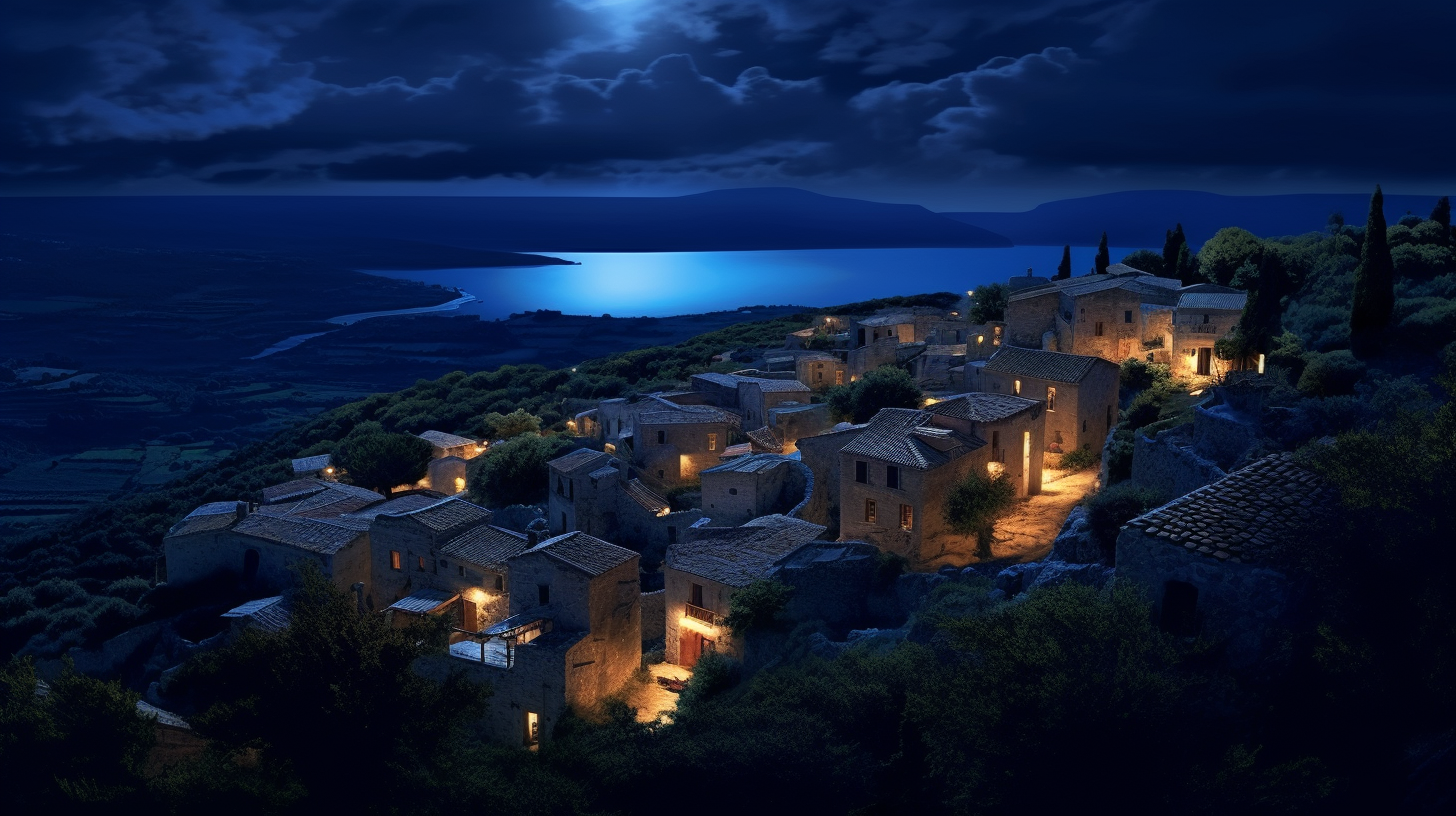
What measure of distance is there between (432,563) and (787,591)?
12.2 meters

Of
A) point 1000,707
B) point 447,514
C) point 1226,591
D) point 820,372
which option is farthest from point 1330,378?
point 820,372

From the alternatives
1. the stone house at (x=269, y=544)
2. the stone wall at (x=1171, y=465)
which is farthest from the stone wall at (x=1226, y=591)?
the stone house at (x=269, y=544)

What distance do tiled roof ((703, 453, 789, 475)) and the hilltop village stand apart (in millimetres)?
113

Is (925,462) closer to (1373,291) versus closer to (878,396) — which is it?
(878,396)

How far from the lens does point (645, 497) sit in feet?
107

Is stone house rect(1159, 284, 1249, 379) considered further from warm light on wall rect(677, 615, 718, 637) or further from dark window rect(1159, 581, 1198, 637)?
dark window rect(1159, 581, 1198, 637)

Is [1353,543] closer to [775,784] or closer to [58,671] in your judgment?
→ [775,784]

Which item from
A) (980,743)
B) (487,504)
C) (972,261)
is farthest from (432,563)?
(972,261)

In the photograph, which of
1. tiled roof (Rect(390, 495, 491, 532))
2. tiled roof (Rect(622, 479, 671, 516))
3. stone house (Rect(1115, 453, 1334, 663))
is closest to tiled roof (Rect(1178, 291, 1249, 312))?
tiled roof (Rect(622, 479, 671, 516))

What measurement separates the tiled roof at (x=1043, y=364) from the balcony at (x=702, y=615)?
14089 mm

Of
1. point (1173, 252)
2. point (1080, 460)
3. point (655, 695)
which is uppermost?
point (1173, 252)

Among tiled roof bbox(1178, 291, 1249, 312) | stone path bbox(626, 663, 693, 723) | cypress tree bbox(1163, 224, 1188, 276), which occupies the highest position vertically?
cypress tree bbox(1163, 224, 1188, 276)

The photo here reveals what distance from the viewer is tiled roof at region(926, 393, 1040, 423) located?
26731 mm

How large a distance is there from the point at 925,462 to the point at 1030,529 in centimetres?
327
